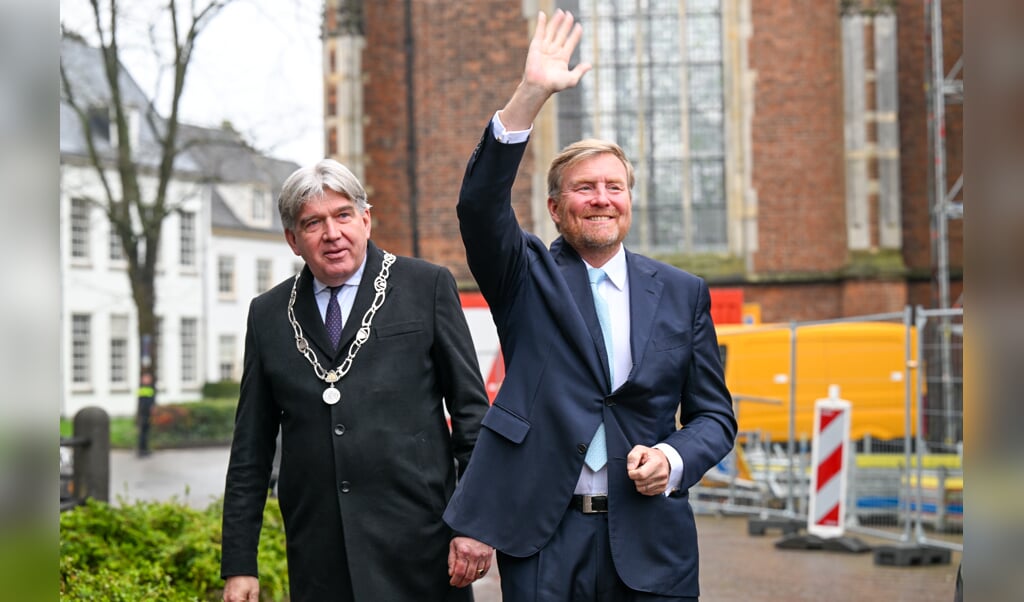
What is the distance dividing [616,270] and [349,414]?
35.3 inches

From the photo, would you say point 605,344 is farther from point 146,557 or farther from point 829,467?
point 829,467

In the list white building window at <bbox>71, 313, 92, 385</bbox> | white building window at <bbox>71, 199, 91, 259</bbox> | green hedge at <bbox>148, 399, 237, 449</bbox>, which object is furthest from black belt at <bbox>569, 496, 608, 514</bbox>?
white building window at <bbox>71, 313, 92, 385</bbox>

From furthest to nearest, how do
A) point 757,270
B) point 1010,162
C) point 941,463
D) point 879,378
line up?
point 757,270
point 879,378
point 941,463
point 1010,162

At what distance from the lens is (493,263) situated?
343 centimetres

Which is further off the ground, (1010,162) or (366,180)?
(366,180)

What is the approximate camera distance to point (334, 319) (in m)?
4.08

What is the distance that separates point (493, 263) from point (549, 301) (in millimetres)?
180

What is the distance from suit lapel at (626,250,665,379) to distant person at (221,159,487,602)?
0.71 metres

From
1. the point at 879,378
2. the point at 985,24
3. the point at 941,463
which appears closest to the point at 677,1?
A: the point at 879,378

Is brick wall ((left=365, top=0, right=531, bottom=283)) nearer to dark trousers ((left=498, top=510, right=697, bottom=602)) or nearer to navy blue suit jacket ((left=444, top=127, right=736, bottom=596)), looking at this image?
navy blue suit jacket ((left=444, top=127, right=736, bottom=596))

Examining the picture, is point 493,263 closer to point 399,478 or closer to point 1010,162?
point 399,478

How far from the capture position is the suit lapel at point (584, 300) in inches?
135

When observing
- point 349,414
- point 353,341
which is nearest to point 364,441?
point 349,414

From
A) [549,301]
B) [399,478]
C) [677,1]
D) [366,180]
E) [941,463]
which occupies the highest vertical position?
[677,1]
